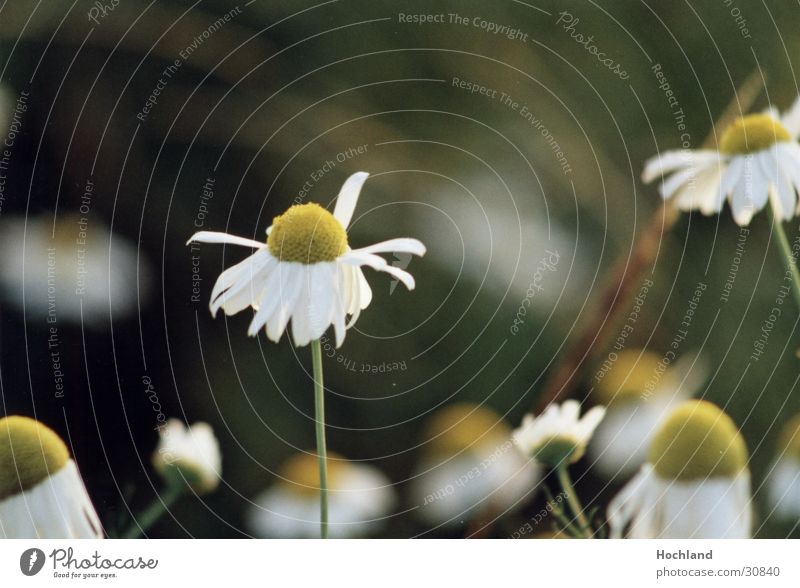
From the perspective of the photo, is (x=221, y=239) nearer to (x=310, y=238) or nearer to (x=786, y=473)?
(x=310, y=238)

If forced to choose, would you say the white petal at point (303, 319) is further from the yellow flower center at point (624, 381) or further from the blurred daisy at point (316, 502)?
the yellow flower center at point (624, 381)

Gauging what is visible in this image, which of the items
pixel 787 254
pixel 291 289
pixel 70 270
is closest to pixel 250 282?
pixel 291 289

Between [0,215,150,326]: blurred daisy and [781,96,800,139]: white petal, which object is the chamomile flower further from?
[781,96,800,139]: white petal

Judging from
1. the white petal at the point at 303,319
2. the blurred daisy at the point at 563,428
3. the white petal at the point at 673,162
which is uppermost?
the white petal at the point at 673,162

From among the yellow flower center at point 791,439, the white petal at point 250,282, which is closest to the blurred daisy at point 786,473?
the yellow flower center at point 791,439
